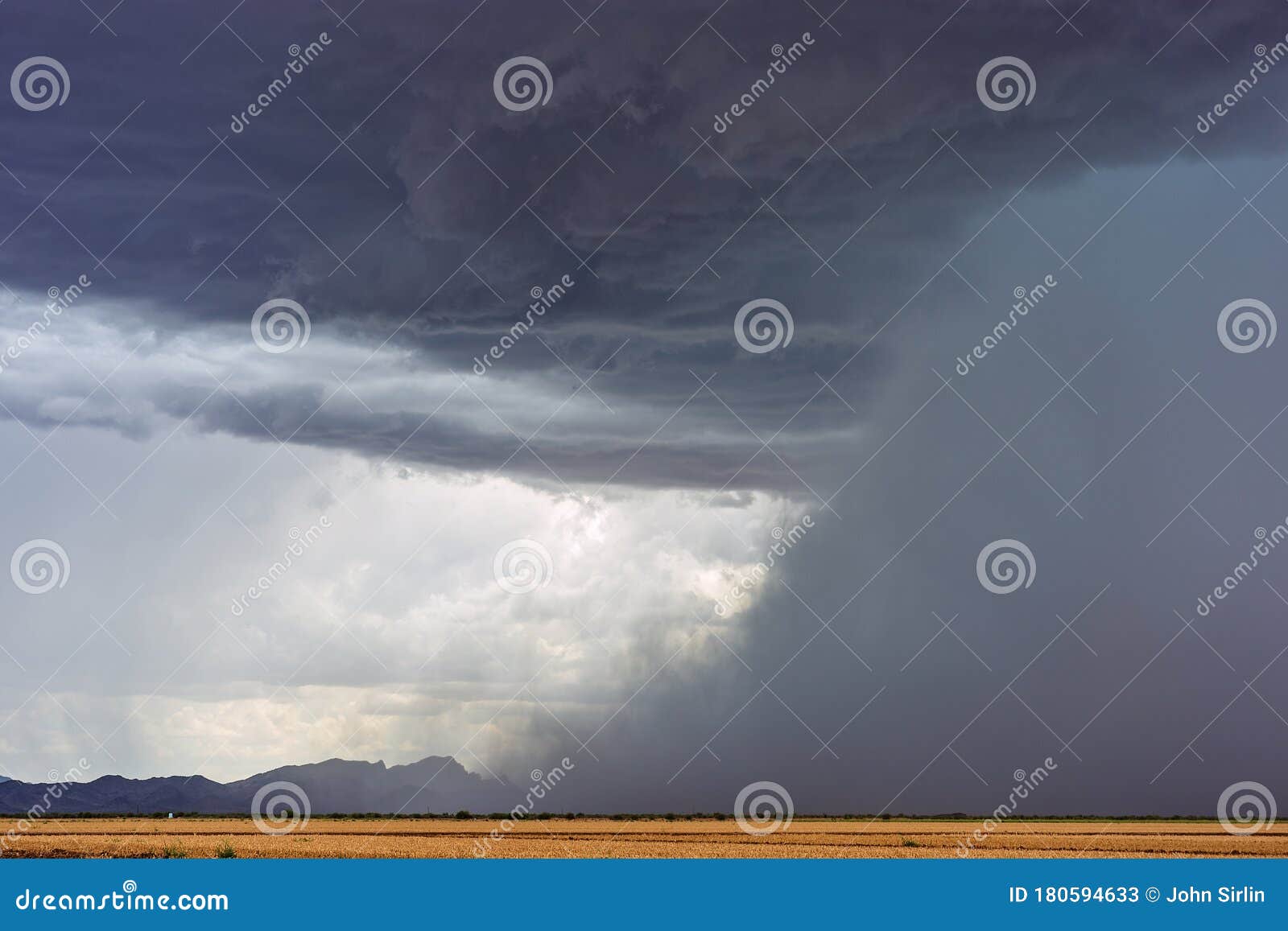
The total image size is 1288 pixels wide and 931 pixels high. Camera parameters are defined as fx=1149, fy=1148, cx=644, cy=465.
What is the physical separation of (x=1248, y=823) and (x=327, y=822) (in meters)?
72.3

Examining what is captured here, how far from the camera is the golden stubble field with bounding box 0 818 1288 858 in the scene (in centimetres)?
4966

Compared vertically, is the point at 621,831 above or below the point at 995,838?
above

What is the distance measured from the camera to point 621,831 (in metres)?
71.8

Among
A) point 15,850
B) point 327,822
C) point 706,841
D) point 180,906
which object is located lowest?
point 180,906

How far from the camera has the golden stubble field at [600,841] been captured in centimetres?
4966

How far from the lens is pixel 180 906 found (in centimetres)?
3038

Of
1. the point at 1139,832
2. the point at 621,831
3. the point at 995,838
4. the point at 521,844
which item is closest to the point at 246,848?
the point at 521,844

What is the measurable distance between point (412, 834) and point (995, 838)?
111 ft

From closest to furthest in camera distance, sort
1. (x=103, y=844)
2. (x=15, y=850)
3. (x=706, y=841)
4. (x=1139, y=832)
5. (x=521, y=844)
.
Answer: (x=15, y=850) < (x=103, y=844) < (x=521, y=844) < (x=706, y=841) < (x=1139, y=832)

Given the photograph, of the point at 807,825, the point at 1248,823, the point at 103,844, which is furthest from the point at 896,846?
the point at 1248,823

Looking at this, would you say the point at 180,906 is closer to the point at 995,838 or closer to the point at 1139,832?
the point at 995,838

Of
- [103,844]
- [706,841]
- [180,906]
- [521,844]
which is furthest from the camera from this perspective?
[706,841]

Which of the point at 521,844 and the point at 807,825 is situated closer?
Answer: the point at 521,844

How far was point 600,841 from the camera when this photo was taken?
60.4m
